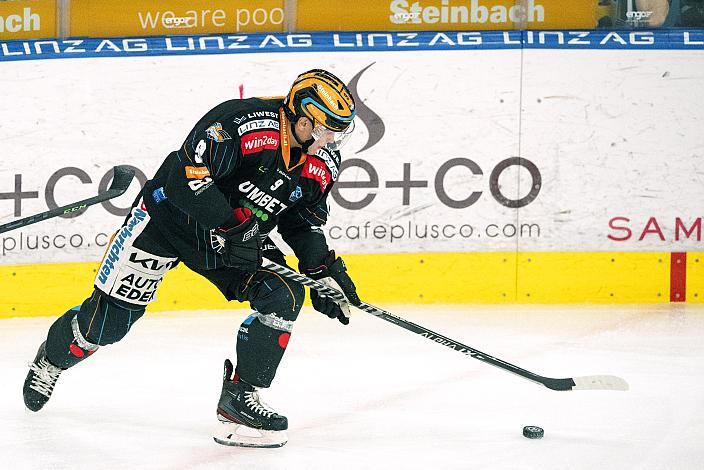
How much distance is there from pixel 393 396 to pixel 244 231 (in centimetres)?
122

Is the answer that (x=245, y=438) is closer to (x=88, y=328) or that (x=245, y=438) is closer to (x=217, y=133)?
(x=88, y=328)

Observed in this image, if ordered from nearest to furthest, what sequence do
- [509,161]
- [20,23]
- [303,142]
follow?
[303,142] < [20,23] < [509,161]

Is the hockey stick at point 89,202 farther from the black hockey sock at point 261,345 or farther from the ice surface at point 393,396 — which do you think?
the black hockey sock at point 261,345

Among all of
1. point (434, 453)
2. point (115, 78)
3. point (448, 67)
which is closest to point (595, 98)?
point (448, 67)

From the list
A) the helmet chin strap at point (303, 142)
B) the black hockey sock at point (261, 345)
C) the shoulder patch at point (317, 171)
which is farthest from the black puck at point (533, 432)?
the helmet chin strap at point (303, 142)

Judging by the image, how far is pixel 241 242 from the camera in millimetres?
3600

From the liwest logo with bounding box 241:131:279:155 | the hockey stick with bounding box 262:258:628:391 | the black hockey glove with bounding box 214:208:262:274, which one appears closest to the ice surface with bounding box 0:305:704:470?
the hockey stick with bounding box 262:258:628:391

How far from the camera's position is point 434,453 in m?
3.75

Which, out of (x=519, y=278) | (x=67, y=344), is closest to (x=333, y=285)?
(x=67, y=344)

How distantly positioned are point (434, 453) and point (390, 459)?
0.16 m

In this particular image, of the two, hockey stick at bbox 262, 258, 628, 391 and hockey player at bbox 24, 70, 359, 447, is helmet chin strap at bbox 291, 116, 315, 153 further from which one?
hockey stick at bbox 262, 258, 628, 391

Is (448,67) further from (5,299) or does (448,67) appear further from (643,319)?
(5,299)

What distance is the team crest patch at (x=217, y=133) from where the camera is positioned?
140 inches

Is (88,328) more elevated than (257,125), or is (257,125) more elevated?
(257,125)
